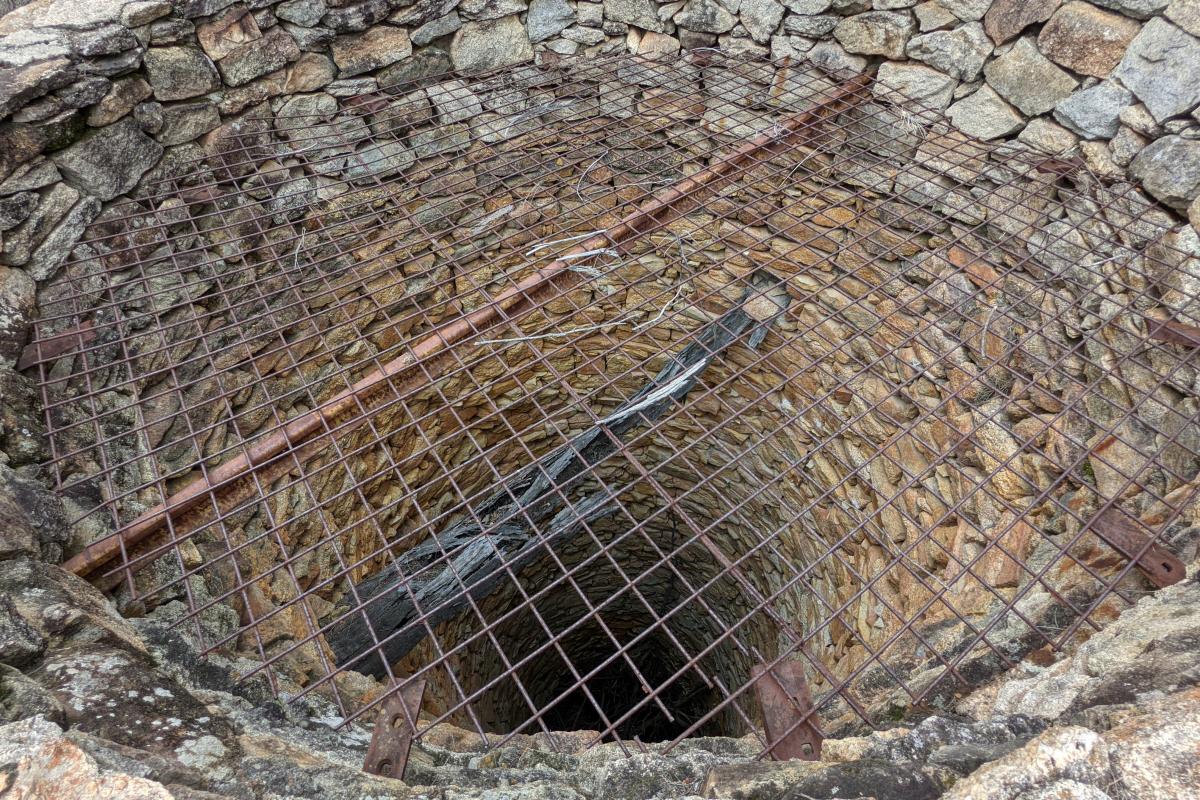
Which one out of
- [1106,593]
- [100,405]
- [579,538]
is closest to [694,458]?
[579,538]

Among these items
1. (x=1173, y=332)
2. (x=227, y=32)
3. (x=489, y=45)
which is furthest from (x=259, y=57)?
(x=1173, y=332)

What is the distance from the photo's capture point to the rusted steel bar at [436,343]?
2.08m

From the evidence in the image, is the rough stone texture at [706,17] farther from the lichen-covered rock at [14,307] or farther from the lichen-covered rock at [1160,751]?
the lichen-covered rock at [1160,751]

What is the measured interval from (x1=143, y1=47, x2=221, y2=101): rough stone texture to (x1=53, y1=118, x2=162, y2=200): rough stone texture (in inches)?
8.0

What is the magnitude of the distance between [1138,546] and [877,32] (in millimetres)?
2427

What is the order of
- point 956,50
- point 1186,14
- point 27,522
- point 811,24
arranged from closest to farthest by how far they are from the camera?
point 27,522 < point 1186,14 < point 956,50 < point 811,24

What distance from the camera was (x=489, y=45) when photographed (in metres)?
3.53

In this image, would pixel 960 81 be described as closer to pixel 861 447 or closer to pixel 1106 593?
pixel 861 447

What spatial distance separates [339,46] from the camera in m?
3.23

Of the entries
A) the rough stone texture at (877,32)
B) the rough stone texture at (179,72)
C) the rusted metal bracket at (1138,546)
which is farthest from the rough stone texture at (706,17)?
the rusted metal bracket at (1138,546)

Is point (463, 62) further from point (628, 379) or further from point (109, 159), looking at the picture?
point (628, 379)

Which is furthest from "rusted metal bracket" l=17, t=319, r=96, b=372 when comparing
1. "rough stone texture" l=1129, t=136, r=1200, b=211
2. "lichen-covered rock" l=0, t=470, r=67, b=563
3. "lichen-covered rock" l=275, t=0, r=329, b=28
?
"rough stone texture" l=1129, t=136, r=1200, b=211

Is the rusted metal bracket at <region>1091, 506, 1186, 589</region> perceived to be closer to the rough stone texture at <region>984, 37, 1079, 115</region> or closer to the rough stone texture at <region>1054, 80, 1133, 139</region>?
the rough stone texture at <region>1054, 80, 1133, 139</region>

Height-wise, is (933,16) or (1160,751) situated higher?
(933,16)
